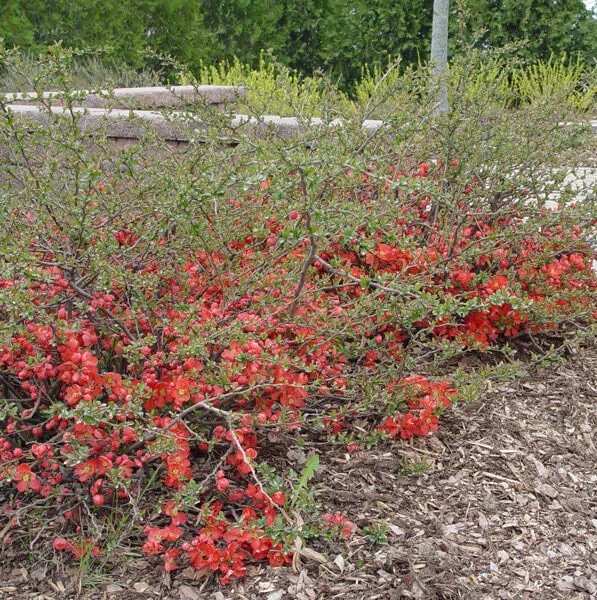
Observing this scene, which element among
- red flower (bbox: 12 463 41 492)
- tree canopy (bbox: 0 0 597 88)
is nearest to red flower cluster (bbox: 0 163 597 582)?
red flower (bbox: 12 463 41 492)

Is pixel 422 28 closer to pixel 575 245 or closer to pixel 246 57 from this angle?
pixel 246 57

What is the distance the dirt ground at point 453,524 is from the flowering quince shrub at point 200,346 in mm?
77

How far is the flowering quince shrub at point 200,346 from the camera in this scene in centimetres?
218

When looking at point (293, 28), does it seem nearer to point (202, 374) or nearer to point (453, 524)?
point (202, 374)

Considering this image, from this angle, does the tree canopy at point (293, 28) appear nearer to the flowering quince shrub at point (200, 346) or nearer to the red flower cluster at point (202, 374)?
the flowering quince shrub at point (200, 346)

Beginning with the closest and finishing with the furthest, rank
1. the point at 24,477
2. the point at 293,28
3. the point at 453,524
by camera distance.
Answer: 1. the point at 24,477
2. the point at 453,524
3. the point at 293,28

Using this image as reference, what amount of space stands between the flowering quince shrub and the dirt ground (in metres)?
0.08

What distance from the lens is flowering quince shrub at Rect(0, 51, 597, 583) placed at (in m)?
2.18

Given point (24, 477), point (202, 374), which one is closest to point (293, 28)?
point (202, 374)

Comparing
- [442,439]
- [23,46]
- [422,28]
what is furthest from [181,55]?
[442,439]

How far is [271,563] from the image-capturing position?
2.13m

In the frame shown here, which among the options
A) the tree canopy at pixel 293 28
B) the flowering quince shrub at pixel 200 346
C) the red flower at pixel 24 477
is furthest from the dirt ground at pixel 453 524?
the tree canopy at pixel 293 28

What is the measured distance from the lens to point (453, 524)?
2.39m

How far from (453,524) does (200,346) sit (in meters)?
0.93
